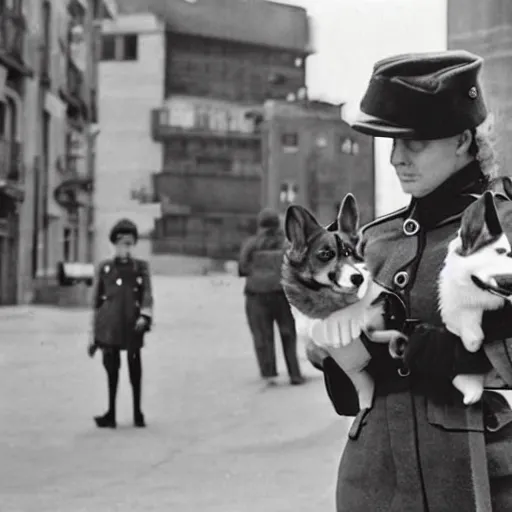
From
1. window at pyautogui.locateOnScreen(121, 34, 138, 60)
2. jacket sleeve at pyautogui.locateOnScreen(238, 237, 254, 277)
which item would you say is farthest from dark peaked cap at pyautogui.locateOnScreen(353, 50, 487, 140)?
window at pyautogui.locateOnScreen(121, 34, 138, 60)

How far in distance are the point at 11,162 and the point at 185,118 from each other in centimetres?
2898

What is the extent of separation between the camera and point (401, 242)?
91.4 inches

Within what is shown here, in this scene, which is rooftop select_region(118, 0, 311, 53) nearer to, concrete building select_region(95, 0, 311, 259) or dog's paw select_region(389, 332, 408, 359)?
concrete building select_region(95, 0, 311, 259)

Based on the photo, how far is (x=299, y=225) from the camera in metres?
2.07

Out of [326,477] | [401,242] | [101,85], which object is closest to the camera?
[401,242]

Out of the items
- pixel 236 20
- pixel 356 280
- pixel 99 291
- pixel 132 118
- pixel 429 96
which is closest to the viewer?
pixel 356 280

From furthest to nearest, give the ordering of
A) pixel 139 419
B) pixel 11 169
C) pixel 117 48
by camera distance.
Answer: pixel 117 48
pixel 11 169
pixel 139 419

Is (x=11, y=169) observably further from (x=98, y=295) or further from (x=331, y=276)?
(x=331, y=276)

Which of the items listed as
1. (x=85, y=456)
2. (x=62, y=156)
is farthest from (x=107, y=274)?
(x=62, y=156)

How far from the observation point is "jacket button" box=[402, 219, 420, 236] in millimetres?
2301

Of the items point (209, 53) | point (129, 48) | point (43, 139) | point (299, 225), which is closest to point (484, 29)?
point (299, 225)

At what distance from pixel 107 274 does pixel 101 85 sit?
48.8 metres

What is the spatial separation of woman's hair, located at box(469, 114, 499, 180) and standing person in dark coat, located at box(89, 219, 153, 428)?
5.61m

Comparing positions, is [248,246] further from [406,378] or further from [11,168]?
[11,168]
